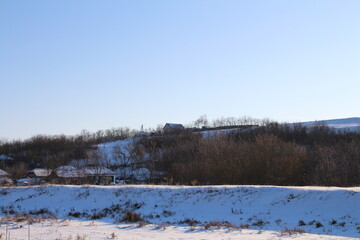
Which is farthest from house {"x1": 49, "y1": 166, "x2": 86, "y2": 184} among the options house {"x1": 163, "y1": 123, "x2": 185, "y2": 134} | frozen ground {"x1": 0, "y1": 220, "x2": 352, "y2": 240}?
house {"x1": 163, "y1": 123, "x2": 185, "y2": 134}

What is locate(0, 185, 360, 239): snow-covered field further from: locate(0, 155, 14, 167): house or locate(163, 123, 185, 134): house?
locate(163, 123, 185, 134): house

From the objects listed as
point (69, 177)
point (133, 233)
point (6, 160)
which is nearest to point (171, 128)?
point (6, 160)

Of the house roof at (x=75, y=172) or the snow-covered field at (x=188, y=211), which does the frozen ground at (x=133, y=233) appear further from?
the house roof at (x=75, y=172)

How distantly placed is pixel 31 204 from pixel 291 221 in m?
13.9

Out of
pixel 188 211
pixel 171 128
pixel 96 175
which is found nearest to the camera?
pixel 188 211

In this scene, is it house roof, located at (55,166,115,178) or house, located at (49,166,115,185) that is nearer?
house, located at (49,166,115,185)

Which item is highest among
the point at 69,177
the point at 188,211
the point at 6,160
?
the point at 6,160

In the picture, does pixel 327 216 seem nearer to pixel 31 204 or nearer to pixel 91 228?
pixel 91 228

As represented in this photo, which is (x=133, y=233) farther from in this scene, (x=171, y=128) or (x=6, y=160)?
(x=171, y=128)

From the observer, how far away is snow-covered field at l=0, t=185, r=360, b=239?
13.0 m

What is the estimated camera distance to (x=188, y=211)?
18.9 m

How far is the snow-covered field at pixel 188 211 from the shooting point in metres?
13.0

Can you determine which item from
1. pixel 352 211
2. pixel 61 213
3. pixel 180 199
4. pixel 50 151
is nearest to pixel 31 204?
pixel 61 213

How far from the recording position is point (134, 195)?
2139 centimetres
